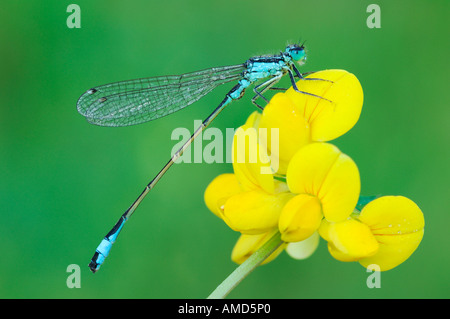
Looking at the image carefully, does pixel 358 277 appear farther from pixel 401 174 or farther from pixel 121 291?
pixel 121 291

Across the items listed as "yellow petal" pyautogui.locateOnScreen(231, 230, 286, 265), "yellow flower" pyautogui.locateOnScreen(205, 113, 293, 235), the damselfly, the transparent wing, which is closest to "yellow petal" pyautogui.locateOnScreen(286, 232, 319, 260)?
"yellow petal" pyautogui.locateOnScreen(231, 230, 286, 265)

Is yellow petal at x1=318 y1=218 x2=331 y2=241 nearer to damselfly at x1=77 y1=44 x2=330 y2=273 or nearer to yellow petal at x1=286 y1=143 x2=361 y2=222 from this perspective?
yellow petal at x1=286 y1=143 x2=361 y2=222

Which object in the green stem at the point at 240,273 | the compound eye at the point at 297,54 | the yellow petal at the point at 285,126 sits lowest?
the green stem at the point at 240,273

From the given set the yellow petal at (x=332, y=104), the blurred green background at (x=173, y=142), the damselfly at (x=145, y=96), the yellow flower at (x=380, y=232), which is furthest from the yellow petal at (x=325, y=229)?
the blurred green background at (x=173, y=142)

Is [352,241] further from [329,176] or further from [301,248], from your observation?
[301,248]

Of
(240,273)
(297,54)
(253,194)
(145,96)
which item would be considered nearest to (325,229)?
(253,194)

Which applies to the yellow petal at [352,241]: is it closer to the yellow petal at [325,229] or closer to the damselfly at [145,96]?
the yellow petal at [325,229]
